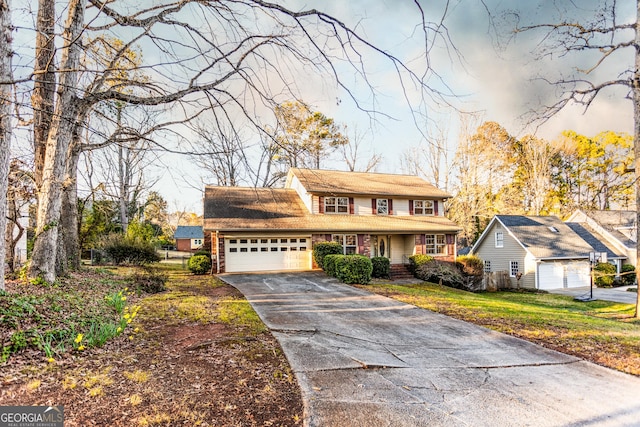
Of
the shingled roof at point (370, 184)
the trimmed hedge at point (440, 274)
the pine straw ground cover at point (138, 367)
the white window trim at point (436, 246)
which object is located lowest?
the trimmed hedge at point (440, 274)

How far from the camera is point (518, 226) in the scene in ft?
79.3

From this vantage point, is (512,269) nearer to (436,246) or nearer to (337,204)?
(436,246)

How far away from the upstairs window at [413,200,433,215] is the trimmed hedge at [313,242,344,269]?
661cm

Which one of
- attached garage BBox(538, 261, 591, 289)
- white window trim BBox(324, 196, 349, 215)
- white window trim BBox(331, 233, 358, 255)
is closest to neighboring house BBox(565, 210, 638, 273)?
attached garage BBox(538, 261, 591, 289)

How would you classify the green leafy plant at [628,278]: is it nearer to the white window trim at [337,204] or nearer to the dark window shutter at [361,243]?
the dark window shutter at [361,243]

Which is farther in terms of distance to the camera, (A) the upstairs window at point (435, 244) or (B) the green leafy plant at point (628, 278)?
(B) the green leafy plant at point (628, 278)

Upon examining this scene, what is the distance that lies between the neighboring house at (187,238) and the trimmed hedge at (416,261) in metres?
35.2

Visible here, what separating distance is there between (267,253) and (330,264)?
379cm

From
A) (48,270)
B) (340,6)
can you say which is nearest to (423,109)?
(340,6)

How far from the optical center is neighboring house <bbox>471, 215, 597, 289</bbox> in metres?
22.0

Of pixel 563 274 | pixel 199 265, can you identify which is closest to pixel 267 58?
pixel 199 265

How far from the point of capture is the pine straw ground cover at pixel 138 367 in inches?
120

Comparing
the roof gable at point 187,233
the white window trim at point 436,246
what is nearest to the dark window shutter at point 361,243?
the white window trim at point 436,246

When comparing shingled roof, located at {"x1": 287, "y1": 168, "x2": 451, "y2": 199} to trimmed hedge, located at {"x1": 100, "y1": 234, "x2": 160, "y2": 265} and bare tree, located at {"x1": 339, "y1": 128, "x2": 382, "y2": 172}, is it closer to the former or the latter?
bare tree, located at {"x1": 339, "y1": 128, "x2": 382, "y2": 172}
